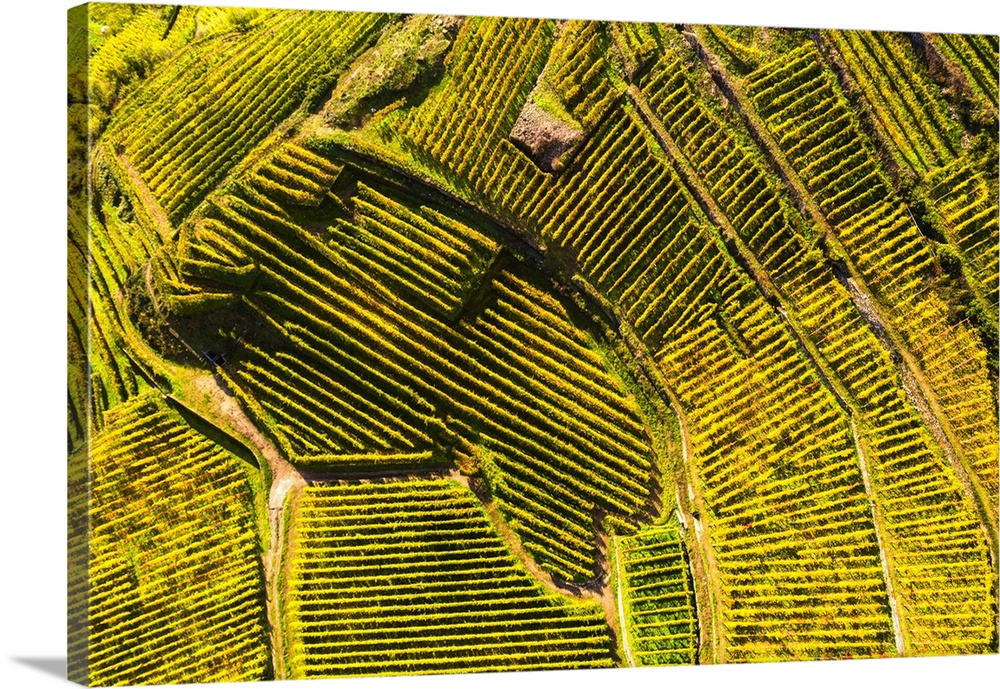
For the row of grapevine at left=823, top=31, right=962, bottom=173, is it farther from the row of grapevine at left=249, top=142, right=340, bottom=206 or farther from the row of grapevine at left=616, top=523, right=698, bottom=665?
the row of grapevine at left=249, top=142, right=340, bottom=206

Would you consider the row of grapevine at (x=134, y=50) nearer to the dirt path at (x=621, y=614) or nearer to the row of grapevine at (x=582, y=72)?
the row of grapevine at (x=582, y=72)

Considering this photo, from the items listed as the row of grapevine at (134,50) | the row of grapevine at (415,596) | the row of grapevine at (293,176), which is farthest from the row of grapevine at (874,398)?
the row of grapevine at (134,50)

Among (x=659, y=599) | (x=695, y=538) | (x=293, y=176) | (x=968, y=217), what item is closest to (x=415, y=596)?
(x=659, y=599)

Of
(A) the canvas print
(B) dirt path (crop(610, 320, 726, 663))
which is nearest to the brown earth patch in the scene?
(A) the canvas print

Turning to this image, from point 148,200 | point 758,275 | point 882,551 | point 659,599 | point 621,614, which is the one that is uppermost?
point 148,200

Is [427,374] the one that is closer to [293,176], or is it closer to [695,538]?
[293,176]

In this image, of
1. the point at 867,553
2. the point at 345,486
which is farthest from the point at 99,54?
the point at 867,553
